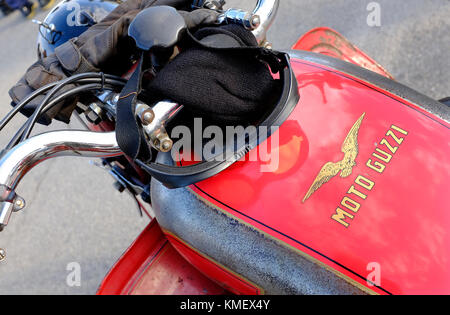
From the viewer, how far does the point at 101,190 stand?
2457mm

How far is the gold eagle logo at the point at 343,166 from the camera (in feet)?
2.91

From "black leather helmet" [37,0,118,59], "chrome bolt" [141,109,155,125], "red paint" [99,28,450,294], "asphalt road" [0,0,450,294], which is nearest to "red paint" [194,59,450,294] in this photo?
"red paint" [99,28,450,294]

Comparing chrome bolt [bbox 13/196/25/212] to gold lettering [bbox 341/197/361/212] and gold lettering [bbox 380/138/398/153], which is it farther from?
gold lettering [bbox 380/138/398/153]

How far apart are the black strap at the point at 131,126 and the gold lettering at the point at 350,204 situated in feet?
1.47

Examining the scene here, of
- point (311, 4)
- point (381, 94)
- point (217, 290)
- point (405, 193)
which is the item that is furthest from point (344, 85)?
point (311, 4)

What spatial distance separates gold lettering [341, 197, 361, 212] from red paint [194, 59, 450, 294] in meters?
0.01

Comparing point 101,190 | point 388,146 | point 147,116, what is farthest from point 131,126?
point 101,190

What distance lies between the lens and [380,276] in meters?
0.80

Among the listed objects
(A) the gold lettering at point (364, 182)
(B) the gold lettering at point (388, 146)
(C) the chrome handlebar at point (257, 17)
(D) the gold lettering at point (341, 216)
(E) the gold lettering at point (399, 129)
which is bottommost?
(D) the gold lettering at point (341, 216)

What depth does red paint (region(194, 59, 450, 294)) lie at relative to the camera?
0.81m

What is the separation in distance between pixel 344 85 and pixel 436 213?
0.41 metres

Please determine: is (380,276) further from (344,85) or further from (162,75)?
(162,75)

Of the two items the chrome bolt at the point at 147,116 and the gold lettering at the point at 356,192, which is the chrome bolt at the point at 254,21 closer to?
the chrome bolt at the point at 147,116

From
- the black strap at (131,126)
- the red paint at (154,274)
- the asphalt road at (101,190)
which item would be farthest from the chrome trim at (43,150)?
the asphalt road at (101,190)
